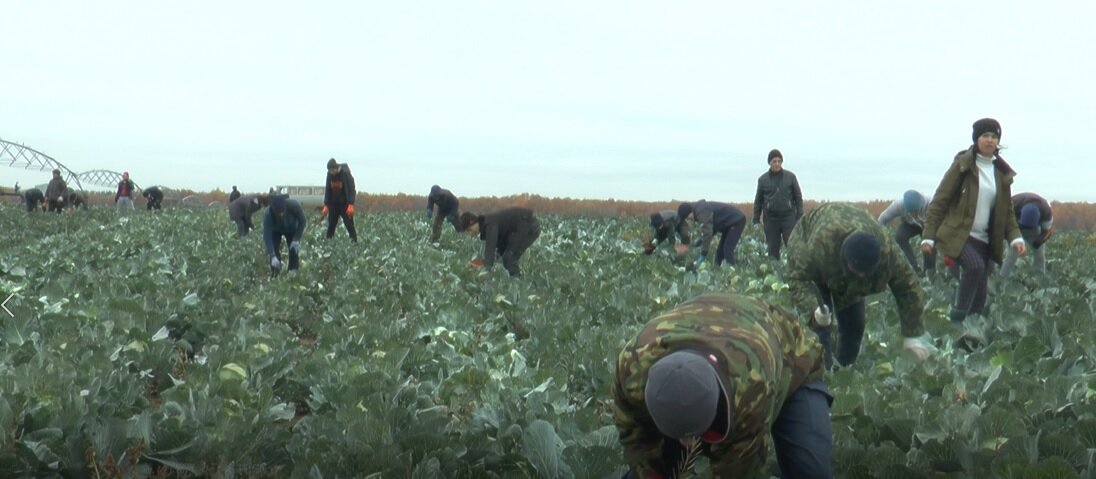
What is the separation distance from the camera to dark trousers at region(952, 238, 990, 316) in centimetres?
738

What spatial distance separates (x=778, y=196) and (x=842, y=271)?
678 cm

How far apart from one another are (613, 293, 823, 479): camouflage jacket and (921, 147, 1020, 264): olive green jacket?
14.9 ft

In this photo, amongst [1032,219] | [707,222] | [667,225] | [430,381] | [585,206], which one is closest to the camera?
[430,381]

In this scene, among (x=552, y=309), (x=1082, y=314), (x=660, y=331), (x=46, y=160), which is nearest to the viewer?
(x=660, y=331)

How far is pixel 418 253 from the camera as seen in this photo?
565 inches

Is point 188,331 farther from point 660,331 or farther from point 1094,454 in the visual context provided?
point 1094,454

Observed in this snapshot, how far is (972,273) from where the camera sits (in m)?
7.39

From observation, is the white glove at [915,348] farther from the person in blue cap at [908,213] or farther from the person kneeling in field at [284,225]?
the person kneeling in field at [284,225]

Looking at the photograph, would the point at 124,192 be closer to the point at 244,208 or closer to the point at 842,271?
the point at 244,208

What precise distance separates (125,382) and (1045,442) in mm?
4070

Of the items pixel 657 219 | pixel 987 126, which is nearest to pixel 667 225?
pixel 657 219

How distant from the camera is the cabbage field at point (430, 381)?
366cm

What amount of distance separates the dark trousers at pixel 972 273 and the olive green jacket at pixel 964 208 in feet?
0.25

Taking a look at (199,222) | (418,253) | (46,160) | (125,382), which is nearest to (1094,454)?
(125,382)
